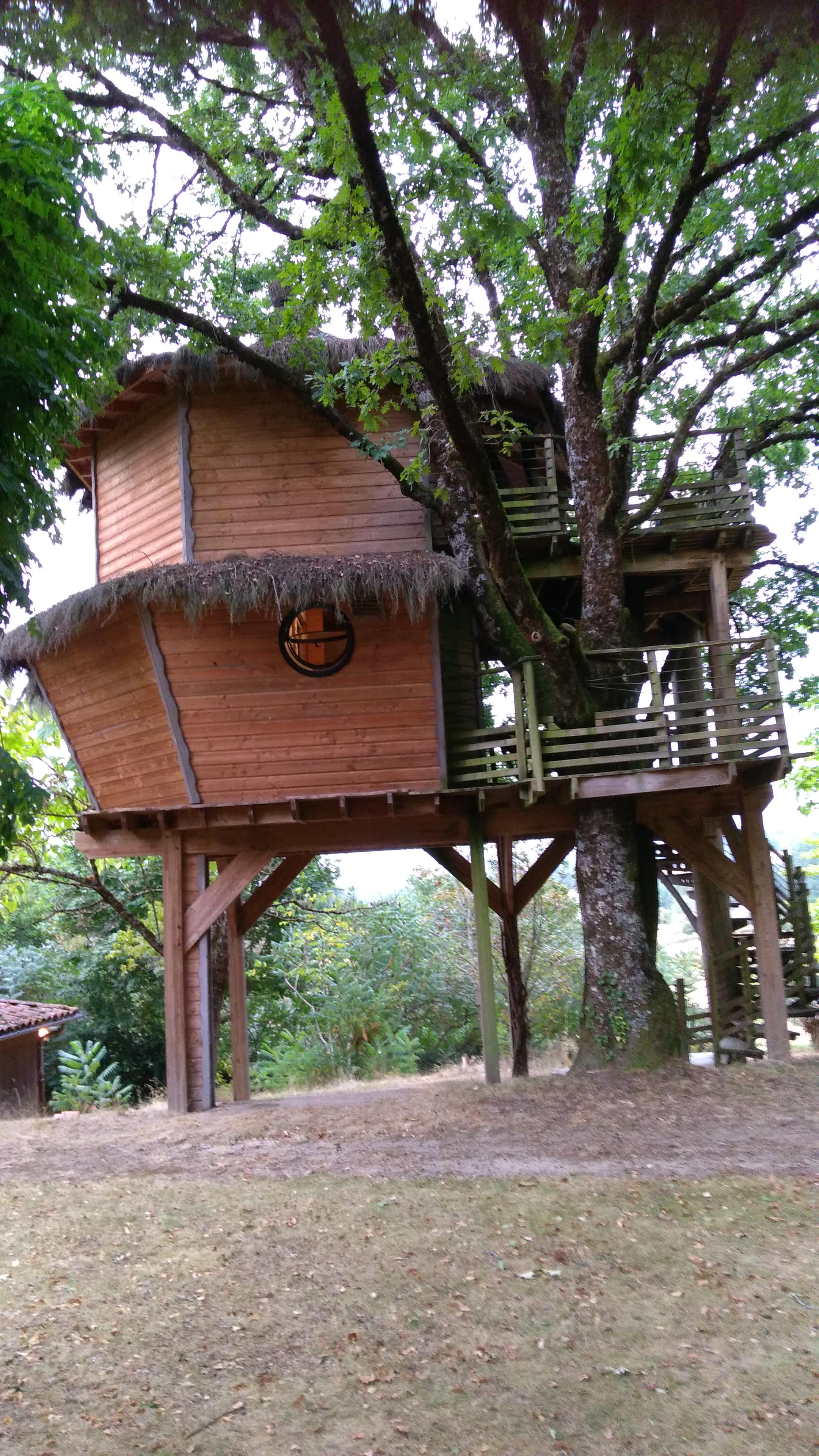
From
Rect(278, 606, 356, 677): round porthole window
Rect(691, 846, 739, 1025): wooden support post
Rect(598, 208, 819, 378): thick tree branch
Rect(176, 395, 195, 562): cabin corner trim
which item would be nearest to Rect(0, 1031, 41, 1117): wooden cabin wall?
Rect(278, 606, 356, 677): round porthole window

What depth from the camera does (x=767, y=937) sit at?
1131 centimetres

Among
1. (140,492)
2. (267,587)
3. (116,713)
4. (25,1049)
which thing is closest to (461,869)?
(116,713)

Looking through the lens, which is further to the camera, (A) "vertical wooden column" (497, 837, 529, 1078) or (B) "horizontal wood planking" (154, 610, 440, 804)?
(A) "vertical wooden column" (497, 837, 529, 1078)

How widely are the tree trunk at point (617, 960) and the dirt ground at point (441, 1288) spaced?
67 cm

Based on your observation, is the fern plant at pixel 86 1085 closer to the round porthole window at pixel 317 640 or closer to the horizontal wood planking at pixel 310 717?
the horizontal wood planking at pixel 310 717

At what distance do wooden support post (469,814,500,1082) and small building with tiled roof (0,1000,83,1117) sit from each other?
31.2 ft

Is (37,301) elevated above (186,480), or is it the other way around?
(186,480)

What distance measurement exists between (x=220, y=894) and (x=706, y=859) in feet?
18.9

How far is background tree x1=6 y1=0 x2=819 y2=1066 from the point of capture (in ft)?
24.8

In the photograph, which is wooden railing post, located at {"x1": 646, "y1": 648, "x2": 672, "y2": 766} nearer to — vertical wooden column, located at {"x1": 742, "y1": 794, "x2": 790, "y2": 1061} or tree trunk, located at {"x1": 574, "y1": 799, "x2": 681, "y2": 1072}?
tree trunk, located at {"x1": 574, "y1": 799, "x2": 681, "y2": 1072}

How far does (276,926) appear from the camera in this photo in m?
21.9

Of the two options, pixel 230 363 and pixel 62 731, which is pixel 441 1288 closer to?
pixel 62 731

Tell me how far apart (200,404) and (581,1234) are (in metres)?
9.90

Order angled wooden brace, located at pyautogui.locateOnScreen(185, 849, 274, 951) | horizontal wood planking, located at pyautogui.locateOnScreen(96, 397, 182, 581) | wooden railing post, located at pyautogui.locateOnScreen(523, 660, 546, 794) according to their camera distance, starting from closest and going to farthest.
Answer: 1. wooden railing post, located at pyautogui.locateOnScreen(523, 660, 546, 794)
2. angled wooden brace, located at pyautogui.locateOnScreen(185, 849, 274, 951)
3. horizontal wood planking, located at pyautogui.locateOnScreen(96, 397, 182, 581)
